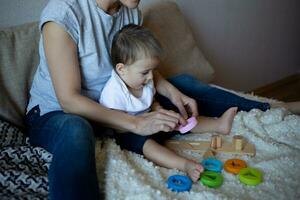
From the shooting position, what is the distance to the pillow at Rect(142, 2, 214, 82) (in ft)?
4.93

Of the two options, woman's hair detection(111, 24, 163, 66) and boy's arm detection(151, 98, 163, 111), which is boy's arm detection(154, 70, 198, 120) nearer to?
boy's arm detection(151, 98, 163, 111)

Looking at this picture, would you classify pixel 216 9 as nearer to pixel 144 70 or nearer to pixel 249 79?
pixel 249 79

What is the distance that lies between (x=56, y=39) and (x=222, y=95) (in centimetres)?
62

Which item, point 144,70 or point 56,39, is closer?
point 56,39

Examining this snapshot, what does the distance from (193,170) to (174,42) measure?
72cm

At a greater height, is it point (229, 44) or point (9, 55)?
point (9, 55)

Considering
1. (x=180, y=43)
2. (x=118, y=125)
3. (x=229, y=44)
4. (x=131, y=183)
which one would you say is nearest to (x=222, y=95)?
(x=180, y=43)

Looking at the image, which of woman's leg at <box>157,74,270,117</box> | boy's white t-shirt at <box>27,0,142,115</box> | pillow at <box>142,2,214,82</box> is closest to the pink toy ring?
woman's leg at <box>157,74,270,117</box>

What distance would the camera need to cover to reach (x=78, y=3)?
1.09 meters

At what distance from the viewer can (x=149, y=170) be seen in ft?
3.19

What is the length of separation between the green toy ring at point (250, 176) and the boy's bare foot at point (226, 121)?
23 cm

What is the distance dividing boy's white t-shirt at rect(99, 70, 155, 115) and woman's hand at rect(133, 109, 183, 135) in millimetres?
94

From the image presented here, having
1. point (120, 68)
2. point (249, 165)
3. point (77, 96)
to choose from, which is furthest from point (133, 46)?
point (249, 165)

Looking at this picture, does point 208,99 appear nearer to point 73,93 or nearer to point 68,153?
point 73,93
